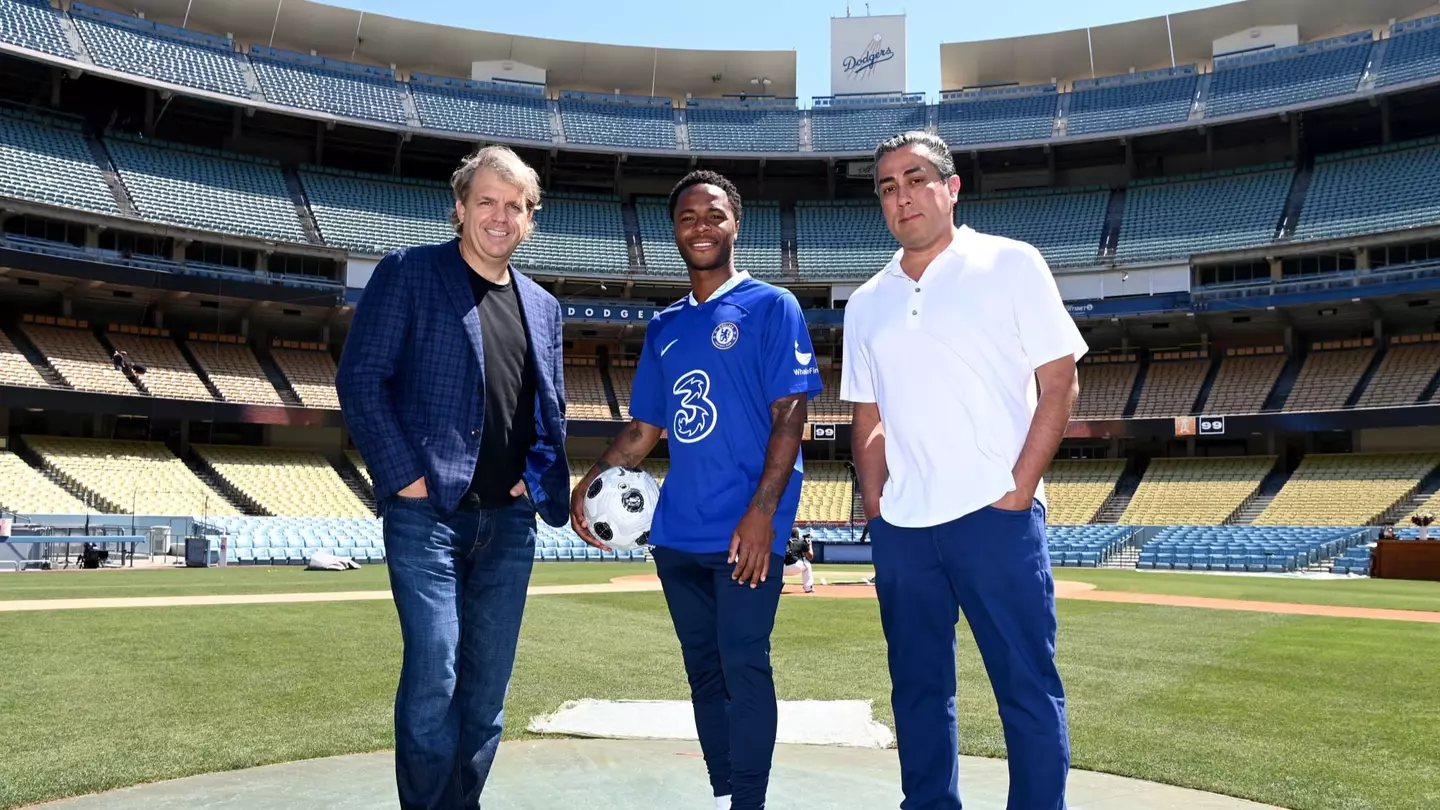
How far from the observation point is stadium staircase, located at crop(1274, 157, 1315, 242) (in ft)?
144

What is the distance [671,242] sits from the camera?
50.4 meters

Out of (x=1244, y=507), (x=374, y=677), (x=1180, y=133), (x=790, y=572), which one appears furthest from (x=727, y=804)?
(x=1180, y=133)

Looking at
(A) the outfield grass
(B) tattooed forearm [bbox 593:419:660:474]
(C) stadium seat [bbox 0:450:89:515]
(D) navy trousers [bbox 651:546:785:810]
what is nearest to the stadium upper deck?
(C) stadium seat [bbox 0:450:89:515]

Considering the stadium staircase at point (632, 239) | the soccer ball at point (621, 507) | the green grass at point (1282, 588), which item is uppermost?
the stadium staircase at point (632, 239)

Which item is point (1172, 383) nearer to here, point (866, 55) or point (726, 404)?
point (866, 55)

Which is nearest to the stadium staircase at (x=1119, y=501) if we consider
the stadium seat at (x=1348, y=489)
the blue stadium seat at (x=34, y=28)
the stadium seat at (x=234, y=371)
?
the stadium seat at (x=1348, y=489)

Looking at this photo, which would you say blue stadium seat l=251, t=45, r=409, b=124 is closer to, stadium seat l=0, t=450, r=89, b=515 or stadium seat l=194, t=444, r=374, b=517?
stadium seat l=194, t=444, r=374, b=517

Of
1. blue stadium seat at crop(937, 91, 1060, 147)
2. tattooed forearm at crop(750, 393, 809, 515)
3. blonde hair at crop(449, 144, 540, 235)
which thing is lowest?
tattooed forearm at crop(750, 393, 809, 515)

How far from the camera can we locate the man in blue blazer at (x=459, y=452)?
3.77 meters

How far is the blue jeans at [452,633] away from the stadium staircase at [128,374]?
3926cm

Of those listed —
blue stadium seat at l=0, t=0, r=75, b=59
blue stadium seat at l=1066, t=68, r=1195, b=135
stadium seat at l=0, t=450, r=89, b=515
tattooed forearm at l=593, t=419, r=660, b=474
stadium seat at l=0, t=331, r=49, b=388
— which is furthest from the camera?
blue stadium seat at l=1066, t=68, r=1195, b=135

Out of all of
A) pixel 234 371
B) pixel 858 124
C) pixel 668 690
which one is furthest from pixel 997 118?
pixel 668 690

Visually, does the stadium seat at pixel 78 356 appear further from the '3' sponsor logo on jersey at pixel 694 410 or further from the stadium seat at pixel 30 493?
the '3' sponsor logo on jersey at pixel 694 410

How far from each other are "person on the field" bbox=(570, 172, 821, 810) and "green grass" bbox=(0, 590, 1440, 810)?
250cm
